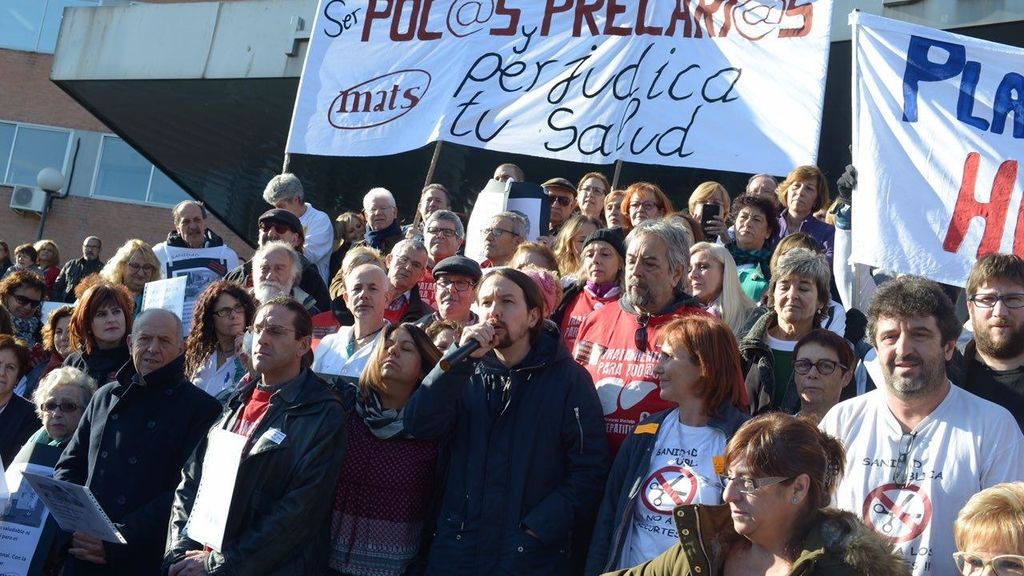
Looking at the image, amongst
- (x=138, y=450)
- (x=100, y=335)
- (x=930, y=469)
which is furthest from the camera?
(x=100, y=335)

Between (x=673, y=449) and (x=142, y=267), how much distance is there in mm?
5074

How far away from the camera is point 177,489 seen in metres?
5.11

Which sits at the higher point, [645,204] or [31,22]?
[31,22]

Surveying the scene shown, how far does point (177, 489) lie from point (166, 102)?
9.77m

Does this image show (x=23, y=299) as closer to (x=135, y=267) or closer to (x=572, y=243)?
(x=135, y=267)

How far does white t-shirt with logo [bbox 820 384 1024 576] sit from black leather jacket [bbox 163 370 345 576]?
76.0 inches

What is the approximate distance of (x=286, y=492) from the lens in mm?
4738

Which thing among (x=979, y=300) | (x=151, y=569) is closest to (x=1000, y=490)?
(x=979, y=300)

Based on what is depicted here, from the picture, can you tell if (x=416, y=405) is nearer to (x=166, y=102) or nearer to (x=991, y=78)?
(x=991, y=78)

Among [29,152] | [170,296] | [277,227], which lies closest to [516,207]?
[277,227]

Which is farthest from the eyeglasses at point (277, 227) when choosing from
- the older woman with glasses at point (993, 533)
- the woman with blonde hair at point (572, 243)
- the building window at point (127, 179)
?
the building window at point (127, 179)

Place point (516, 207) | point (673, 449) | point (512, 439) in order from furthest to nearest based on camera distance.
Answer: point (516, 207) → point (512, 439) → point (673, 449)

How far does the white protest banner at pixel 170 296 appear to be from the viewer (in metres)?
7.15

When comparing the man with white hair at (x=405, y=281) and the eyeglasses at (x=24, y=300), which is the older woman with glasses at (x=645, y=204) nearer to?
the man with white hair at (x=405, y=281)
